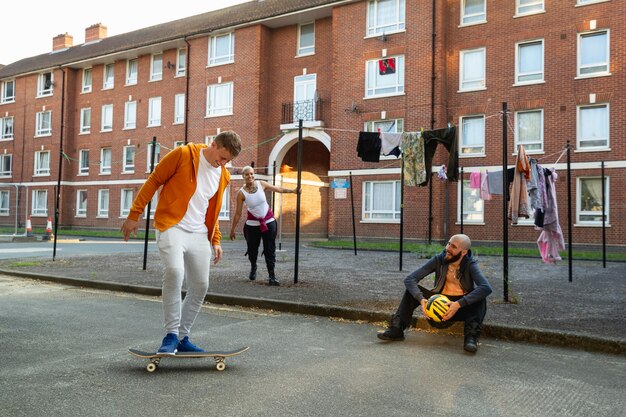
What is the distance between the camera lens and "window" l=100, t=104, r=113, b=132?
120 ft

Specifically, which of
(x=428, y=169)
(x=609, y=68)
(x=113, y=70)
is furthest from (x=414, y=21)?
(x=113, y=70)

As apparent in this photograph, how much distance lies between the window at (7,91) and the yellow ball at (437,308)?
44.4 metres

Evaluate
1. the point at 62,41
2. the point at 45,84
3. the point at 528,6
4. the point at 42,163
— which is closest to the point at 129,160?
the point at 42,163

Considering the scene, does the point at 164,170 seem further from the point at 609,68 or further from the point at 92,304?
the point at 609,68

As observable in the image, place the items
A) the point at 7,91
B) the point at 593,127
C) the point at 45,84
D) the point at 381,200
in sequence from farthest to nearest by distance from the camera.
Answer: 1. the point at 7,91
2. the point at 45,84
3. the point at 381,200
4. the point at 593,127

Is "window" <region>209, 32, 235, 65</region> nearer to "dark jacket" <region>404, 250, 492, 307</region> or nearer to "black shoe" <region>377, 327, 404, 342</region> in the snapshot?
"dark jacket" <region>404, 250, 492, 307</region>

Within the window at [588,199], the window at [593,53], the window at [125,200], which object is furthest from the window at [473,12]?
the window at [125,200]

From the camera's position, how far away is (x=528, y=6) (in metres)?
23.0

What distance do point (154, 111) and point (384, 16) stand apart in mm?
16388

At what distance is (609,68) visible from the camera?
2120 centimetres

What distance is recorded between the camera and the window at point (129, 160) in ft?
116

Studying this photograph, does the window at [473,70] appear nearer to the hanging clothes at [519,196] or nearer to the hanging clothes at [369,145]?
the hanging clothes at [369,145]

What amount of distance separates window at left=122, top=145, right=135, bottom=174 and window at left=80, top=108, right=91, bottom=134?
173 inches

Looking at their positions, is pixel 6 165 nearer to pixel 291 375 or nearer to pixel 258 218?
pixel 258 218
